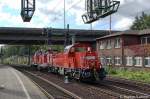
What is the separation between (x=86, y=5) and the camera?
113 feet

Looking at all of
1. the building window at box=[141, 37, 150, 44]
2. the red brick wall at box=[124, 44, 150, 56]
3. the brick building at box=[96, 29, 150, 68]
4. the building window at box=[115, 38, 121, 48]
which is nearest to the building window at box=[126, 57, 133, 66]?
the brick building at box=[96, 29, 150, 68]

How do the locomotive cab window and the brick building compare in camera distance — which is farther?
the brick building

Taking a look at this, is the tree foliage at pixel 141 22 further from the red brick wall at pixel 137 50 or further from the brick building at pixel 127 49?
the red brick wall at pixel 137 50

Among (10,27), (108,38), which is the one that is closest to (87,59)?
(108,38)

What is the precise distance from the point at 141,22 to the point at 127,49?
6950cm

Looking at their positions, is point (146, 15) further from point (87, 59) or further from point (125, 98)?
point (125, 98)

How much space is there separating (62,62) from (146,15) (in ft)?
320

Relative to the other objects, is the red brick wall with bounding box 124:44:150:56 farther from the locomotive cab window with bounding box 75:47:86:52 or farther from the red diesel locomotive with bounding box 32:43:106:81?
the locomotive cab window with bounding box 75:47:86:52

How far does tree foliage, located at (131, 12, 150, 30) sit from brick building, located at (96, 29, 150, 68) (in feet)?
169

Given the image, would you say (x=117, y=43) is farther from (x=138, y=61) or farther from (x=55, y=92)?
(x=55, y=92)

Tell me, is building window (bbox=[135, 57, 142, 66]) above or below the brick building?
below

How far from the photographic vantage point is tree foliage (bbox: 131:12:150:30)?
125319 mm

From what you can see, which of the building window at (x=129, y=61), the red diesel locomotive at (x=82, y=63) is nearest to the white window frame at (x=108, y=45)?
the building window at (x=129, y=61)

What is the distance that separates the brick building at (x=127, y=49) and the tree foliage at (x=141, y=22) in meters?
51.5
